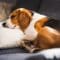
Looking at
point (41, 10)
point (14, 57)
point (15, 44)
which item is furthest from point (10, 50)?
point (41, 10)

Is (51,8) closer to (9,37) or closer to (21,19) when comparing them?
(21,19)

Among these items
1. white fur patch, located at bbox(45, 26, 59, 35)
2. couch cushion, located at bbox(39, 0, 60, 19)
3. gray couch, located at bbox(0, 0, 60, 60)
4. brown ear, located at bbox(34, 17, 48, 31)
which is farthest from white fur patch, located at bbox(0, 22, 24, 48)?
couch cushion, located at bbox(39, 0, 60, 19)

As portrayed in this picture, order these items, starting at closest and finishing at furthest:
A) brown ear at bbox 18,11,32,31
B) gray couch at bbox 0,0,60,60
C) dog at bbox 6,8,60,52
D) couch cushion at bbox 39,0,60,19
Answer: dog at bbox 6,8,60,52
gray couch at bbox 0,0,60,60
brown ear at bbox 18,11,32,31
couch cushion at bbox 39,0,60,19

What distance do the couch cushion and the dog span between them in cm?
19

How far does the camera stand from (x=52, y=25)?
Answer: 6.13 ft

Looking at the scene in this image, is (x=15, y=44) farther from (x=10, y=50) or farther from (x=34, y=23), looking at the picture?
(x=34, y=23)

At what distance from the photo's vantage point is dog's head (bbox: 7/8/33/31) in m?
2.02

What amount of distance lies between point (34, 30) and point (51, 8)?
1.43ft

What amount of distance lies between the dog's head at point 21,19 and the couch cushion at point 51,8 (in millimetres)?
220

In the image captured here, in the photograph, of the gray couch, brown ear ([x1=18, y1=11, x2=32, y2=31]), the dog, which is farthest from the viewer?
brown ear ([x1=18, y1=11, x2=32, y2=31])

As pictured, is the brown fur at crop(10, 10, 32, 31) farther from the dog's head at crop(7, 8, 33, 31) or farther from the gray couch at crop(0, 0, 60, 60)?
the gray couch at crop(0, 0, 60, 60)

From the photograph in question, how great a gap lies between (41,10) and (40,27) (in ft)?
1.38

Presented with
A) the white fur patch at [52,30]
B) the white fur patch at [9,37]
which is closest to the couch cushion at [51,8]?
the white fur patch at [52,30]

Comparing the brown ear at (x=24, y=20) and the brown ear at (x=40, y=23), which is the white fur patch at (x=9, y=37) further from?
the brown ear at (x=40, y=23)
